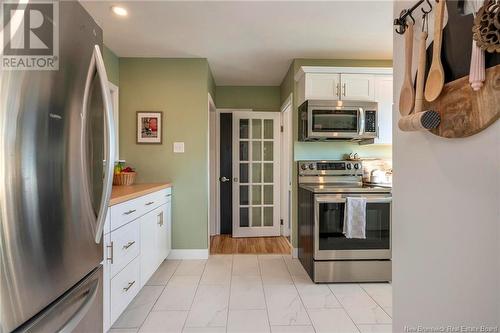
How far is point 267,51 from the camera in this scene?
9.57ft

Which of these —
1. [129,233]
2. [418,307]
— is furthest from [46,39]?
[418,307]

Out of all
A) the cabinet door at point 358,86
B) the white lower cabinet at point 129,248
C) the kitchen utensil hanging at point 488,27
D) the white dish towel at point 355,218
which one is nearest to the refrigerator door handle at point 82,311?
the white lower cabinet at point 129,248

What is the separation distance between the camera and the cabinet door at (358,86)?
2.95 metres

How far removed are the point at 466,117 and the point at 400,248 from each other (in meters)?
0.56

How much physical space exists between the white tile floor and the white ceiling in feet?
7.84

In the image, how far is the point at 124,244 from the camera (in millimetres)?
1777

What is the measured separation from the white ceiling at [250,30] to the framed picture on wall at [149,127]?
68 centimetres

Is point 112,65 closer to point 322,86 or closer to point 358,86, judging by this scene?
point 322,86

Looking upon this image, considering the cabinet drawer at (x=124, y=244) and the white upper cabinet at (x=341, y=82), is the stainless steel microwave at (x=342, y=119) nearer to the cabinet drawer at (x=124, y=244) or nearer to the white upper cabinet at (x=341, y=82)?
the white upper cabinet at (x=341, y=82)

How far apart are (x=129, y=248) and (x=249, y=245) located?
6.74ft

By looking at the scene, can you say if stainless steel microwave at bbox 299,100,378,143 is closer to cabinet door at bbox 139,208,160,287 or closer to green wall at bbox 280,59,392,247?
green wall at bbox 280,59,392,247

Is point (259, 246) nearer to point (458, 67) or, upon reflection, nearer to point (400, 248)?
point (400, 248)

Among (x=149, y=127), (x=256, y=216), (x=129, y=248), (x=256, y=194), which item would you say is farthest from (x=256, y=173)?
(x=129, y=248)

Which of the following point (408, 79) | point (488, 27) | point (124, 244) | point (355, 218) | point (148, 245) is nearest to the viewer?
point (488, 27)
